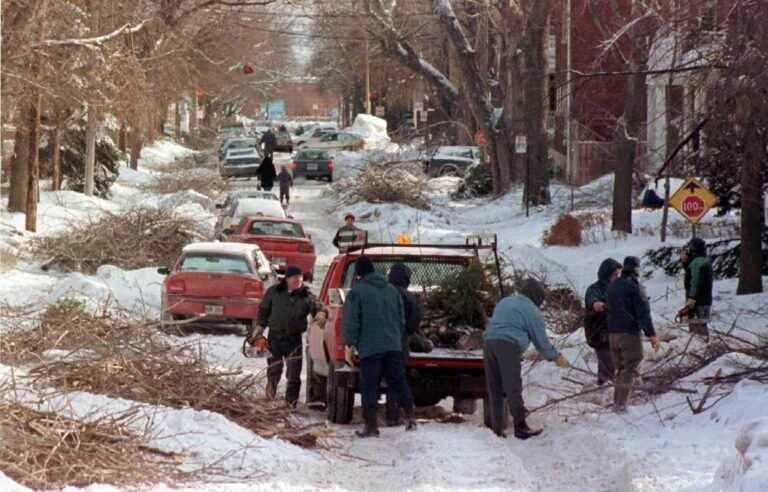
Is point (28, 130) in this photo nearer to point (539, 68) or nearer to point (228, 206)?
point (228, 206)

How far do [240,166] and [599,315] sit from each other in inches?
1785

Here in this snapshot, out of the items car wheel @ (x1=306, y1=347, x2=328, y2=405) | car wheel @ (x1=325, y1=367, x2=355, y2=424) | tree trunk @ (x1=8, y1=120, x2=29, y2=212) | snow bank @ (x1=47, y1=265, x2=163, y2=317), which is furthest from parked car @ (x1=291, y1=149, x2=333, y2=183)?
car wheel @ (x1=325, y1=367, x2=355, y2=424)

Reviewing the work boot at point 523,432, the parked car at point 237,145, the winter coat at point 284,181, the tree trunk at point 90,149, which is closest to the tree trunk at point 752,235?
the work boot at point 523,432

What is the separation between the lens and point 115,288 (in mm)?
24172

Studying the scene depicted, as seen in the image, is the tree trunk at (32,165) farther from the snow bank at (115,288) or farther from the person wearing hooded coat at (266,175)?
the person wearing hooded coat at (266,175)

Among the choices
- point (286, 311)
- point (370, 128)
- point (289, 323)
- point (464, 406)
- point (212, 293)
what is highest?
point (370, 128)

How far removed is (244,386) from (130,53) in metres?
18.3

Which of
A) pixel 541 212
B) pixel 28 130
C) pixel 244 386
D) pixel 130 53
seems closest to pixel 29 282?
pixel 130 53

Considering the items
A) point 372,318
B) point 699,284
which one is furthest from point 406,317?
point 699,284

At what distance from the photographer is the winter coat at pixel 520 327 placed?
12.6 m

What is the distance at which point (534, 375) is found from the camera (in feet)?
54.4

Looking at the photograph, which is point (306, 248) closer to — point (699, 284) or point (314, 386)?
point (699, 284)

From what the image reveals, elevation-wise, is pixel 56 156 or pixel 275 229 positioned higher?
pixel 56 156

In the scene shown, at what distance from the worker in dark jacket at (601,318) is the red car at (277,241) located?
44.2ft
